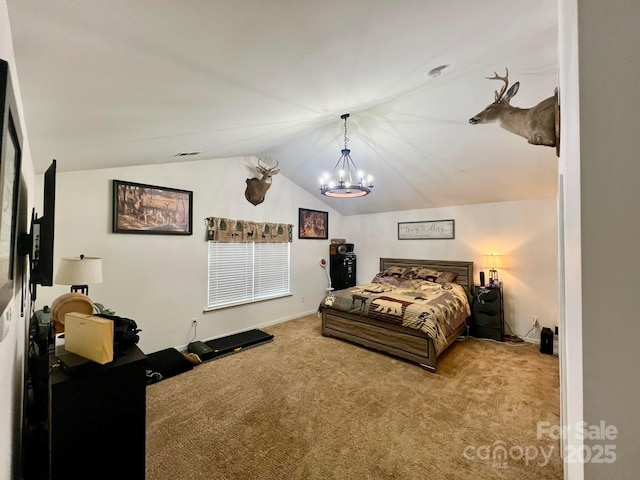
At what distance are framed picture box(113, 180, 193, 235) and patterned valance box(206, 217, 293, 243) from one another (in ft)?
1.17

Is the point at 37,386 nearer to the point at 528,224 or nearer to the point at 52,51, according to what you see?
the point at 52,51

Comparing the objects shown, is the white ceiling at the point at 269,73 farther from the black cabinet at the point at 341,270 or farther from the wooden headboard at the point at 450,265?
the black cabinet at the point at 341,270

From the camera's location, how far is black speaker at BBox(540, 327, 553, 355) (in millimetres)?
3727

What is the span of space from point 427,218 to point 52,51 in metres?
5.45

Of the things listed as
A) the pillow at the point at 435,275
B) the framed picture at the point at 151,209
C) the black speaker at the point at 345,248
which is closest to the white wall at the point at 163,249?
the framed picture at the point at 151,209

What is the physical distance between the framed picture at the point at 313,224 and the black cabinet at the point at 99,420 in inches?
174

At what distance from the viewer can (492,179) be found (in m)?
4.00

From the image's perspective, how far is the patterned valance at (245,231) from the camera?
4.19 meters

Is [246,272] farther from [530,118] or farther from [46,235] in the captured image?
[530,118]

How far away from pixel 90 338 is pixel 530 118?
291 cm

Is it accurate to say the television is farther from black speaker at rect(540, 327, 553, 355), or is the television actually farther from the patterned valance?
black speaker at rect(540, 327, 553, 355)

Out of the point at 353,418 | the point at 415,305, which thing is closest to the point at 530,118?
the point at 415,305

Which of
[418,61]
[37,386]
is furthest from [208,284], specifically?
[418,61]

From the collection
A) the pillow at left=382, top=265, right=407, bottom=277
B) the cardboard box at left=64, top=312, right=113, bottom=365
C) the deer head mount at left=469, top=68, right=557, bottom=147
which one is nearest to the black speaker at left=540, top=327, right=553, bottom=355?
the pillow at left=382, top=265, right=407, bottom=277
